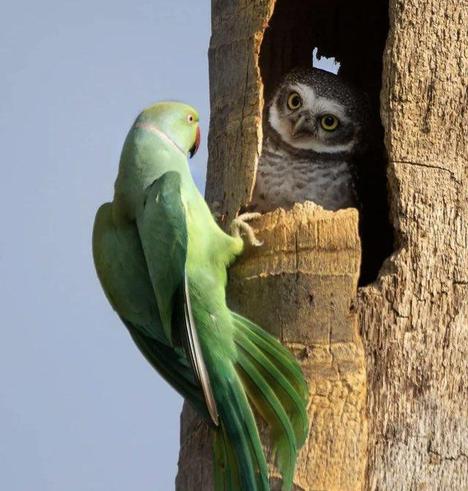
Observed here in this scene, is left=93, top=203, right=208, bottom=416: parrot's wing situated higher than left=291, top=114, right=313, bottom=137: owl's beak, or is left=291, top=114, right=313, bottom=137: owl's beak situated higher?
left=291, top=114, right=313, bottom=137: owl's beak

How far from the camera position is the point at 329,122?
16.5ft

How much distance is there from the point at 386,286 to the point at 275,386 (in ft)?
1.50

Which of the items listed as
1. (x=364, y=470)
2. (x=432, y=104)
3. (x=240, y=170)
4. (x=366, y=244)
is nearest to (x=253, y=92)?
(x=240, y=170)

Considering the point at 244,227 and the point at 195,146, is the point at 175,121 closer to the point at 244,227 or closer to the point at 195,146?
the point at 195,146

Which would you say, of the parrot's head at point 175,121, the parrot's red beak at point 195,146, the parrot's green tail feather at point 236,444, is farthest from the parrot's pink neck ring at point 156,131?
the parrot's green tail feather at point 236,444

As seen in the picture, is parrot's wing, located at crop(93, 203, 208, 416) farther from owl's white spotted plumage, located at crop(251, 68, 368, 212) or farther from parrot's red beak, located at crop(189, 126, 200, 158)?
owl's white spotted plumage, located at crop(251, 68, 368, 212)

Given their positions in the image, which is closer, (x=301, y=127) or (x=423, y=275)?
(x=423, y=275)

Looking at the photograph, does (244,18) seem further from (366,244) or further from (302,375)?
(302,375)

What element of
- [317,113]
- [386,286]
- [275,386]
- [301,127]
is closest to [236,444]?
[275,386]

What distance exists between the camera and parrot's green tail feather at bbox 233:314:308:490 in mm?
3553

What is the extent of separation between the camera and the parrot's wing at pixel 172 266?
3548 millimetres

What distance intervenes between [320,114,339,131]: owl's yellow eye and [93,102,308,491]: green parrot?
3.79ft

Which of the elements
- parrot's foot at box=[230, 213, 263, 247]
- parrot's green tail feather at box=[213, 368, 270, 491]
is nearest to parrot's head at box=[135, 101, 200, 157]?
parrot's foot at box=[230, 213, 263, 247]

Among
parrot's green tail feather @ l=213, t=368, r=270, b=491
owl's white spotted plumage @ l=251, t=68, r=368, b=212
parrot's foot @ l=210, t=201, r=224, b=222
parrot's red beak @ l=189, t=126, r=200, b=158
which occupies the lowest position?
parrot's green tail feather @ l=213, t=368, r=270, b=491
